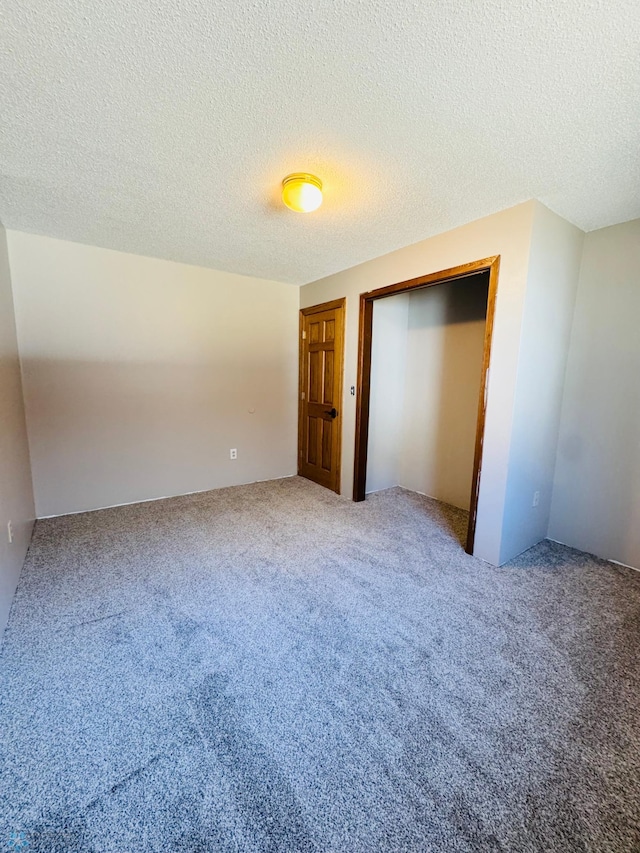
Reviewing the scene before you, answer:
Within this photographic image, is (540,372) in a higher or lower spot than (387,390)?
higher

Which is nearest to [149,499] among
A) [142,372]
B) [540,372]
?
[142,372]

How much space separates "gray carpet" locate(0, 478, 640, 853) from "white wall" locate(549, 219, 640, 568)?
0.31m

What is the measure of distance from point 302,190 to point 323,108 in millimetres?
463

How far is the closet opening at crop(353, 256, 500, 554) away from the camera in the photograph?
3410 millimetres

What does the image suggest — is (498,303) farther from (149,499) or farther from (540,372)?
(149,499)

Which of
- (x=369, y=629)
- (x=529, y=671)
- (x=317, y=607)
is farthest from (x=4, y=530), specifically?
(x=529, y=671)

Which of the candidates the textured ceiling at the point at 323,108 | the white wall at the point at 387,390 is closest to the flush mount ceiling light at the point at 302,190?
the textured ceiling at the point at 323,108

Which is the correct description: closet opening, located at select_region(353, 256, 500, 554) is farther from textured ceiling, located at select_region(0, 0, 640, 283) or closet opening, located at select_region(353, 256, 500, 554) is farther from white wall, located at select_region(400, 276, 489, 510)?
textured ceiling, located at select_region(0, 0, 640, 283)

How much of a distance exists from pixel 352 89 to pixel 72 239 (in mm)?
2734

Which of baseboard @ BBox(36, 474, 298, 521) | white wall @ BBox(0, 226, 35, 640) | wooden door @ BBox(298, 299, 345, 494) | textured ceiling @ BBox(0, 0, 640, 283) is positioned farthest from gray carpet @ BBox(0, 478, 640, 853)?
textured ceiling @ BBox(0, 0, 640, 283)

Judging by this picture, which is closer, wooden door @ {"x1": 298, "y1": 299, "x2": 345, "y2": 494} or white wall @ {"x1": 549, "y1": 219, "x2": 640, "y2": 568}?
white wall @ {"x1": 549, "y1": 219, "x2": 640, "y2": 568}

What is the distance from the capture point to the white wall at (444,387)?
340cm

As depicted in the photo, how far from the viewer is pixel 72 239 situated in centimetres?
289

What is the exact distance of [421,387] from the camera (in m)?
3.87
